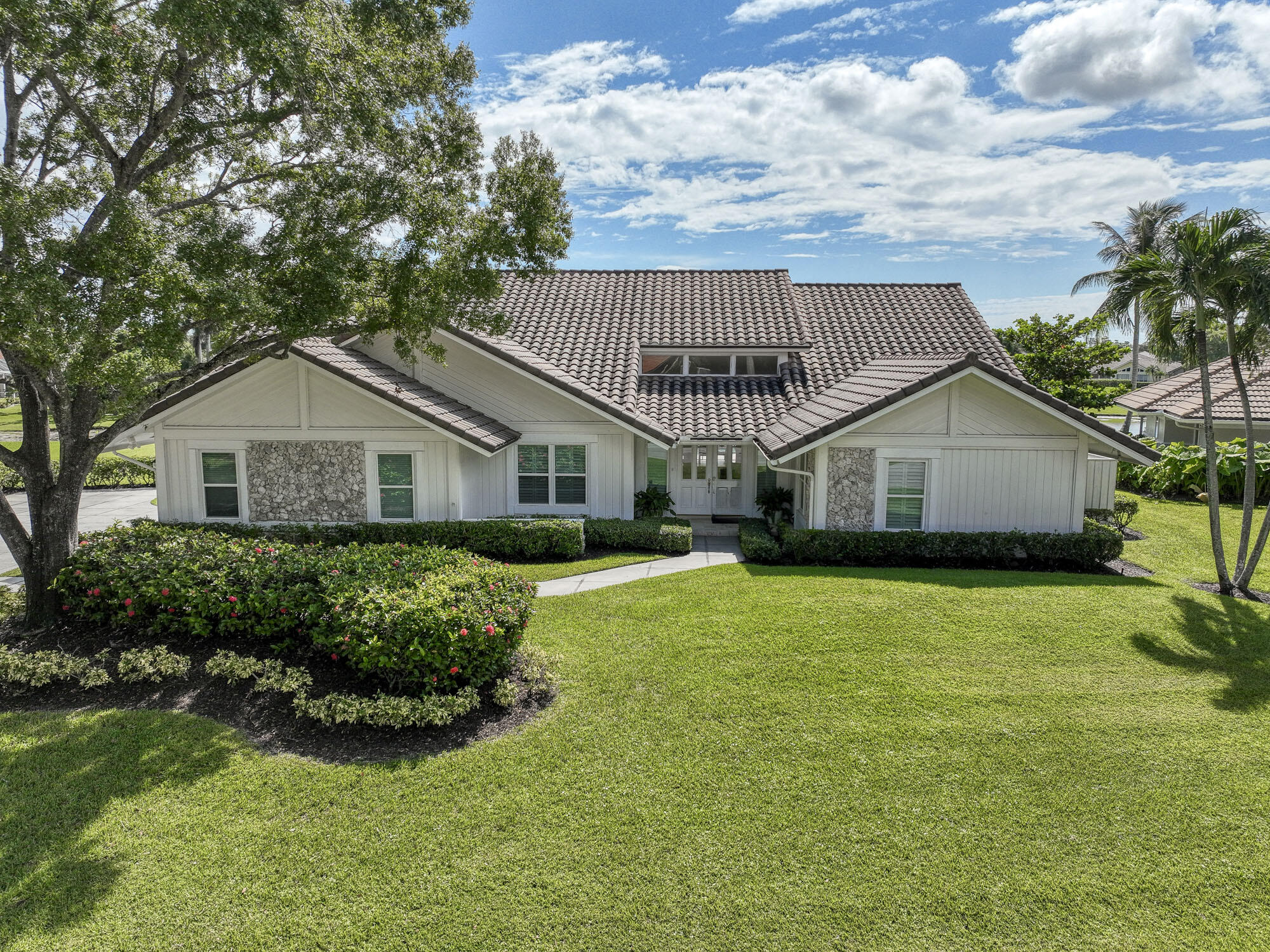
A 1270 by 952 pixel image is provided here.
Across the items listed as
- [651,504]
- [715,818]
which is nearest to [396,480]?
[651,504]

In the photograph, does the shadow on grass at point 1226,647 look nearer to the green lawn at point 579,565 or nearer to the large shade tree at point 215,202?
the green lawn at point 579,565

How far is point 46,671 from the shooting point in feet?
27.2

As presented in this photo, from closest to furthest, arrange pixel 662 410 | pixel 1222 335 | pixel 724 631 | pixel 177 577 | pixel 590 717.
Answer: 1. pixel 590 717
2. pixel 177 577
3. pixel 724 631
4. pixel 1222 335
5. pixel 662 410

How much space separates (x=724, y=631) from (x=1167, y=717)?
5259 millimetres

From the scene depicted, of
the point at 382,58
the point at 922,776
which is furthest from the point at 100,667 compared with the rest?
the point at 922,776

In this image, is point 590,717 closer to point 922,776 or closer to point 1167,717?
point 922,776

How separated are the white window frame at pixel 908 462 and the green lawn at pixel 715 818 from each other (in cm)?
579

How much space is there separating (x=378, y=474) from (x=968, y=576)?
1237 centimetres

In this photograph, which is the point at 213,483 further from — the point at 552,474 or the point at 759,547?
the point at 759,547

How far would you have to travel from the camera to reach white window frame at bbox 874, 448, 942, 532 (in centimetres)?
1513

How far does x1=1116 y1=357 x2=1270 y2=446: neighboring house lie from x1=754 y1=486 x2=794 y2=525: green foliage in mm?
14719

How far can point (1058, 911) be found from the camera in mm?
5164

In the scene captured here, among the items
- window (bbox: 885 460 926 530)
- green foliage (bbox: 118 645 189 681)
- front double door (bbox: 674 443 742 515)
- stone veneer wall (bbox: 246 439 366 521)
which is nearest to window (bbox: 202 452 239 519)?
stone veneer wall (bbox: 246 439 366 521)

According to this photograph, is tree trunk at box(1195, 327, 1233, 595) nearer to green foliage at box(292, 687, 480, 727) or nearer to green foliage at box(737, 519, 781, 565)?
green foliage at box(737, 519, 781, 565)
